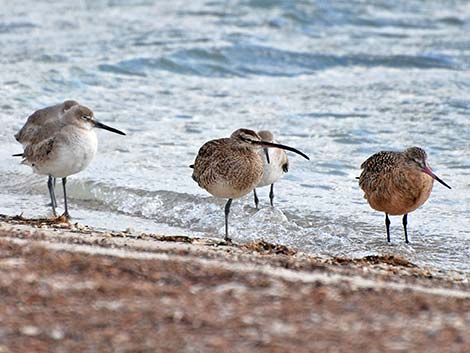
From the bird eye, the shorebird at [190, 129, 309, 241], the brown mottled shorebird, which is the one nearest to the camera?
the shorebird at [190, 129, 309, 241]

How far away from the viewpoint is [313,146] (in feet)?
40.8

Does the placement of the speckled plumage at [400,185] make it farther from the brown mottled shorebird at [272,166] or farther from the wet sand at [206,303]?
the wet sand at [206,303]

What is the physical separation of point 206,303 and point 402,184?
405cm

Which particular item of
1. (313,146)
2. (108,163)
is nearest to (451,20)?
(313,146)

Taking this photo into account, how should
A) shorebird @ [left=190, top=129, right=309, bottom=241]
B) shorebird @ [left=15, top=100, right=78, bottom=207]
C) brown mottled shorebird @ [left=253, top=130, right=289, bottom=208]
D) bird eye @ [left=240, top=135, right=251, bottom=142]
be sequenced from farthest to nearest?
shorebird @ [left=15, top=100, right=78, bottom=207]
brown mottled shorebird @ [left=253, top=130, right=289, bottom=208]
bird eye @ [left=240, top=135, right=251, bottom=142]
shorebird @ [left=190, top=129, right=309, bottom=241]

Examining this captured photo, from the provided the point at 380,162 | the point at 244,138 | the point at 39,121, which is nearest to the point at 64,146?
the point at 39,121

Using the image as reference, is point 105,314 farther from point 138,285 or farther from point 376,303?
point 376,303

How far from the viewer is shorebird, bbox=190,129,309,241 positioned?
Answer: 902cm

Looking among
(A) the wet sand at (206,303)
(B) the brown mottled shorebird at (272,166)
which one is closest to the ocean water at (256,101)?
(B) the brown mottled shorebird at (272,166)

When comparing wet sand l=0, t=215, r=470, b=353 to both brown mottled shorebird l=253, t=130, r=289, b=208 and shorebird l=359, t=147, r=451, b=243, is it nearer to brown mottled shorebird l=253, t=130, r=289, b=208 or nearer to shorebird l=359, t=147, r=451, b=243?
shorebird l=359, t=147, r=451, b=243

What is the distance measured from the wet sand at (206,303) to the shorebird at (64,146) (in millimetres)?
2996

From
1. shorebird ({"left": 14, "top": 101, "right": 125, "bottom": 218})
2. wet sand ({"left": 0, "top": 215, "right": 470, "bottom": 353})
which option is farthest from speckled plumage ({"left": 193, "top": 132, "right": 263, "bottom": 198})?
wet sand ({"left": 0, "top": 215, "right": 470, "bottom": 353})

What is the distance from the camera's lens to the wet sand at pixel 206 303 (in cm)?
495

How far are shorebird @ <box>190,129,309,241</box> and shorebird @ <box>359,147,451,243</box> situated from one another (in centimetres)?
84
